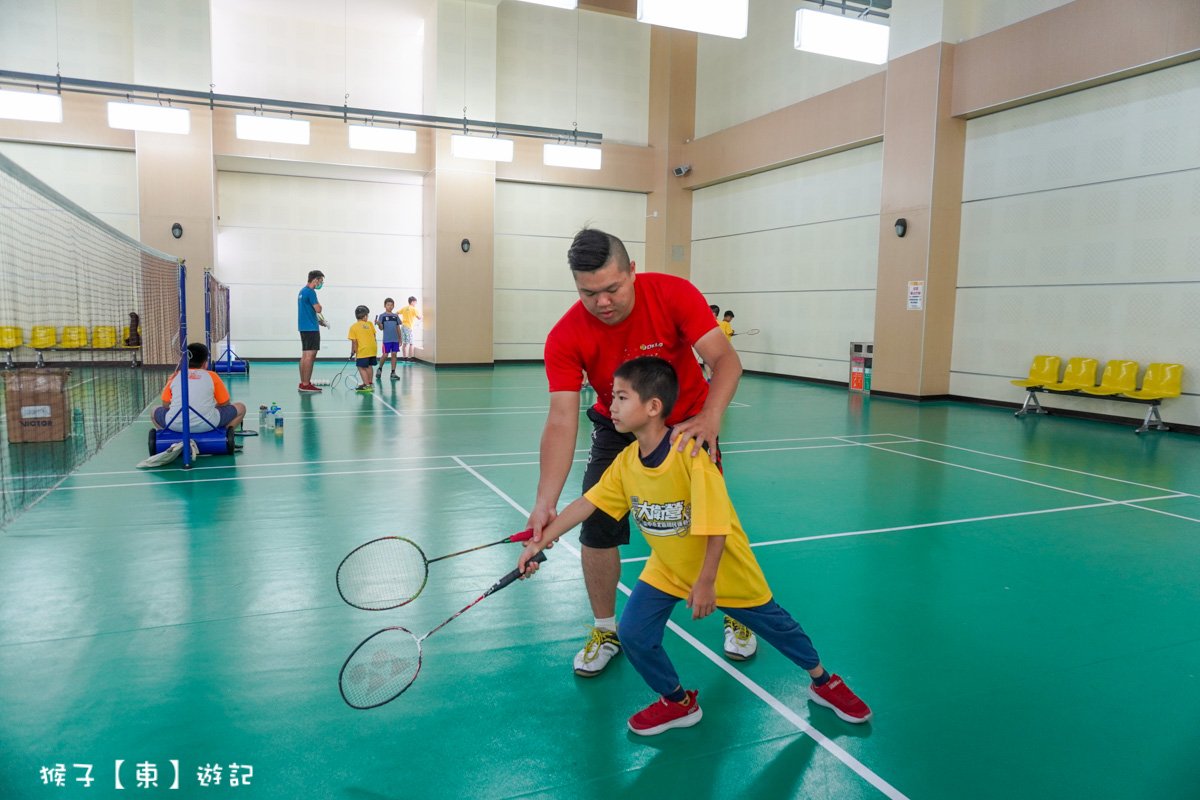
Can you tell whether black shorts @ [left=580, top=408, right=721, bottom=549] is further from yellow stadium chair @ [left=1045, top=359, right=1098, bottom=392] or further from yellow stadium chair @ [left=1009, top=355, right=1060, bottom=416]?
yellow stadium chair @ [left=1009, top=355, right=1060, bottom=416]

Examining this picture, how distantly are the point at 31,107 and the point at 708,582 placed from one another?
53.5 ft

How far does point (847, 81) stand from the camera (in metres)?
16.3

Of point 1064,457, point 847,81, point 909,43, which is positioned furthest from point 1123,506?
point 847,81

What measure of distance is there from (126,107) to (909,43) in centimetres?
1461

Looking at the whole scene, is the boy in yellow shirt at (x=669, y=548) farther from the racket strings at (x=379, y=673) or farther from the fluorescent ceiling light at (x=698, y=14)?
the fluorescent ceiling light at (x=698, y=14)

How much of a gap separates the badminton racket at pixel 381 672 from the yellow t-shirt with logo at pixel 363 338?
11.2 m

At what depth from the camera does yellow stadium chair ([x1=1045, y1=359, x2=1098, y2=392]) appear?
11.7 meters

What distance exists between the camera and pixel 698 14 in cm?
920

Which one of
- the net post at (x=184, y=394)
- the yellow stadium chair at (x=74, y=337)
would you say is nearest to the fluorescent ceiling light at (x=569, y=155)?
the yellow stadium chair at (x=74, y=337)

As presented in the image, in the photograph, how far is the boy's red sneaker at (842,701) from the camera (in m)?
2.95

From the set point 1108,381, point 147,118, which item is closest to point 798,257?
point 1108,381

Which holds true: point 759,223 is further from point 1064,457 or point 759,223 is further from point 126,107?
point 126,107

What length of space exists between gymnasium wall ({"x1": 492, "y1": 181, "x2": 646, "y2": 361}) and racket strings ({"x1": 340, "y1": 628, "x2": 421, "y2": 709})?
60.4ft

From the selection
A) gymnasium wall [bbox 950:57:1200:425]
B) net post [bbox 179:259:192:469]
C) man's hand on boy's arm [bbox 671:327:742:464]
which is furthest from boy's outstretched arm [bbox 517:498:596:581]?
gymnasium wall [bbox 950:57:1200:425]
